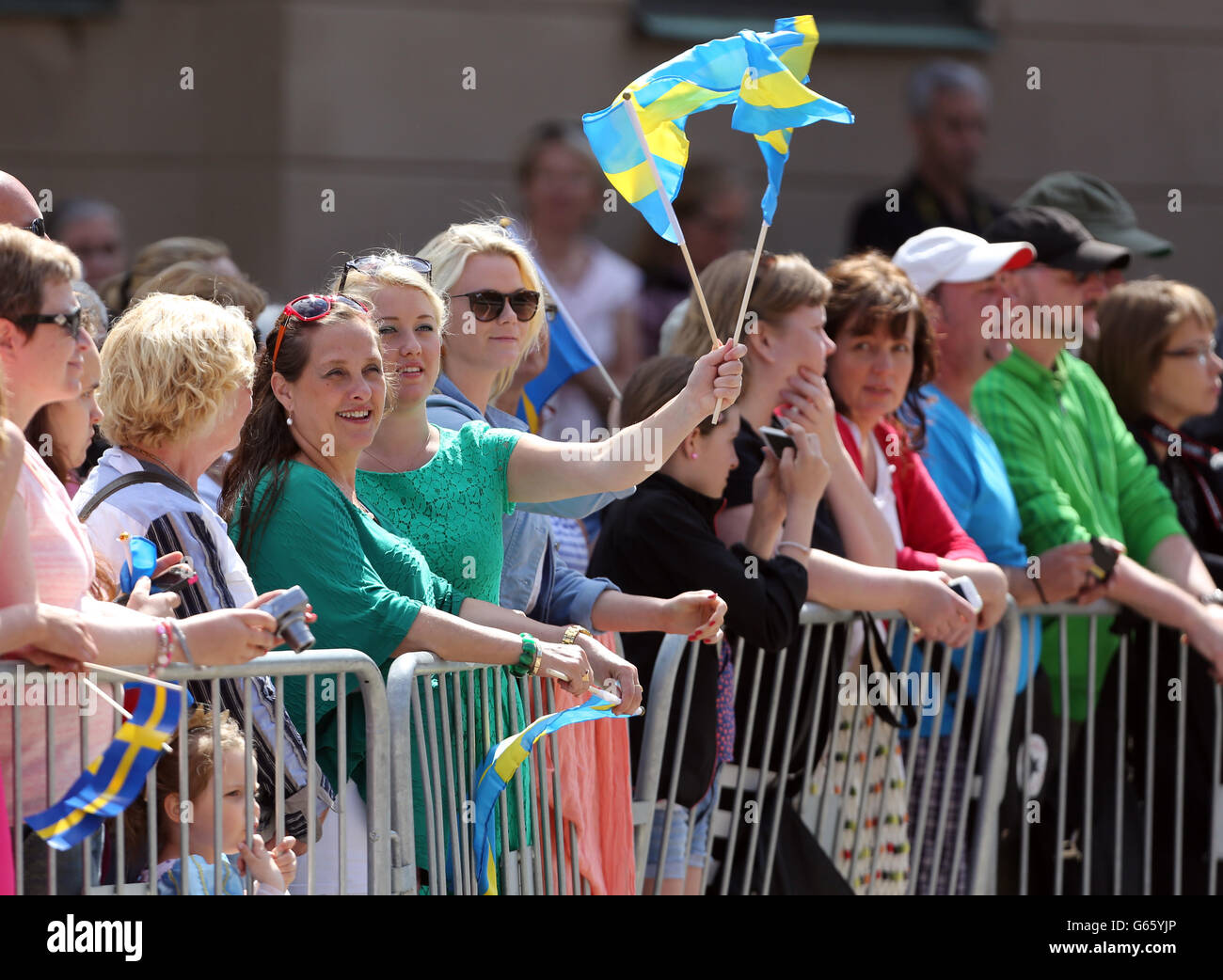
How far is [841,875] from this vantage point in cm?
502

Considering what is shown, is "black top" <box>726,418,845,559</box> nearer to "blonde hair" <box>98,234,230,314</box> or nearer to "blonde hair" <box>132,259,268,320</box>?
"blonde hair" <box>132,259,268,320</box>

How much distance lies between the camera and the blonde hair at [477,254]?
4637 mm

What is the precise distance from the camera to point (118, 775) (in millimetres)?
3211

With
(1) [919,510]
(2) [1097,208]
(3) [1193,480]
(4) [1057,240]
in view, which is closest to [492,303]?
(1) [919,510]

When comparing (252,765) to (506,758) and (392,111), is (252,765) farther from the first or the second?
(392,111)

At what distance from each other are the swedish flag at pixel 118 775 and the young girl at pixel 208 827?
0.31 m

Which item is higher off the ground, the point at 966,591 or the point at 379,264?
the point at 379,264

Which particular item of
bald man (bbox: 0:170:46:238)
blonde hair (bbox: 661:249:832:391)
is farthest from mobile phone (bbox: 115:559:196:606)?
blonde hair (bbox: 661:249:832:391)

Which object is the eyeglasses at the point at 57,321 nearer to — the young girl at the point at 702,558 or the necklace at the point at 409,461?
the necklace at the point at 409,461

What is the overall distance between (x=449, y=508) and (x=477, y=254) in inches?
31.8

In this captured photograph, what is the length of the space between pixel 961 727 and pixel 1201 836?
3.13 ft

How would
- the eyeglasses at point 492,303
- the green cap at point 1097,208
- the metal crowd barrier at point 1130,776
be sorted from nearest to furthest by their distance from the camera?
the eyeglasses at point 492,303 → the metal crowd barrier at point 1130,776 → the green cap at point 1097,208

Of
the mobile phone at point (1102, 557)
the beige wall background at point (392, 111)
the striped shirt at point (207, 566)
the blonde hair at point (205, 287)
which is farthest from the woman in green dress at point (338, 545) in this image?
the beige wall background at point (392, 111)
